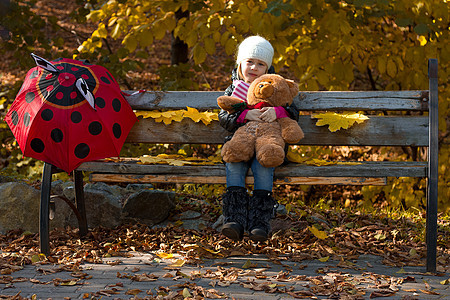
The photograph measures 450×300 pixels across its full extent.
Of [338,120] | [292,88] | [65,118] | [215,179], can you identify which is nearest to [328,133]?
[338,120]

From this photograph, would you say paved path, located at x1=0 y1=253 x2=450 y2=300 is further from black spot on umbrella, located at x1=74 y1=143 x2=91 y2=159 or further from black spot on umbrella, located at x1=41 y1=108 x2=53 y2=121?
black spot on umbrella, located at x1=41 y1=108 x2=53 y2=121

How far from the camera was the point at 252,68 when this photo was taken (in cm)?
390

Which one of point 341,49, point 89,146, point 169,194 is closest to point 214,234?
point 169,194

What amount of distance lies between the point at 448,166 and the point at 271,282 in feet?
12.9

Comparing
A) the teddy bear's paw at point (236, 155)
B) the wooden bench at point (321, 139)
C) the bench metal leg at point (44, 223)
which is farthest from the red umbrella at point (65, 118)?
the teddy bear's paw at point (236, 155)

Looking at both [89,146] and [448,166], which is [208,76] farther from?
[89,146]

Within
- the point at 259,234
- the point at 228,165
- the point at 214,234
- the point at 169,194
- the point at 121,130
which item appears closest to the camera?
the point at 259,234

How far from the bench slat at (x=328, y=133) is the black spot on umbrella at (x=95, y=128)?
0.52m

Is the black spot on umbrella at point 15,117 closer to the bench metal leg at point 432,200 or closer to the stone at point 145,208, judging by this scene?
the stone at point 145,208

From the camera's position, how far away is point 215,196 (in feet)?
17.6

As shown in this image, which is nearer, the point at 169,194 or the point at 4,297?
the point at 4,297

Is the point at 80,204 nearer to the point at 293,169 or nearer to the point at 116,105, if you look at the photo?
the point at 116,105

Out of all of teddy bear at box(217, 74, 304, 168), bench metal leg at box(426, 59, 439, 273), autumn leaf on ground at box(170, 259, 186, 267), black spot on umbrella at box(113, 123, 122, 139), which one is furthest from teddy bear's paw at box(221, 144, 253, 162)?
bench metal leg at box(426, 59, 439, 273)

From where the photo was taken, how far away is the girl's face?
391cm
